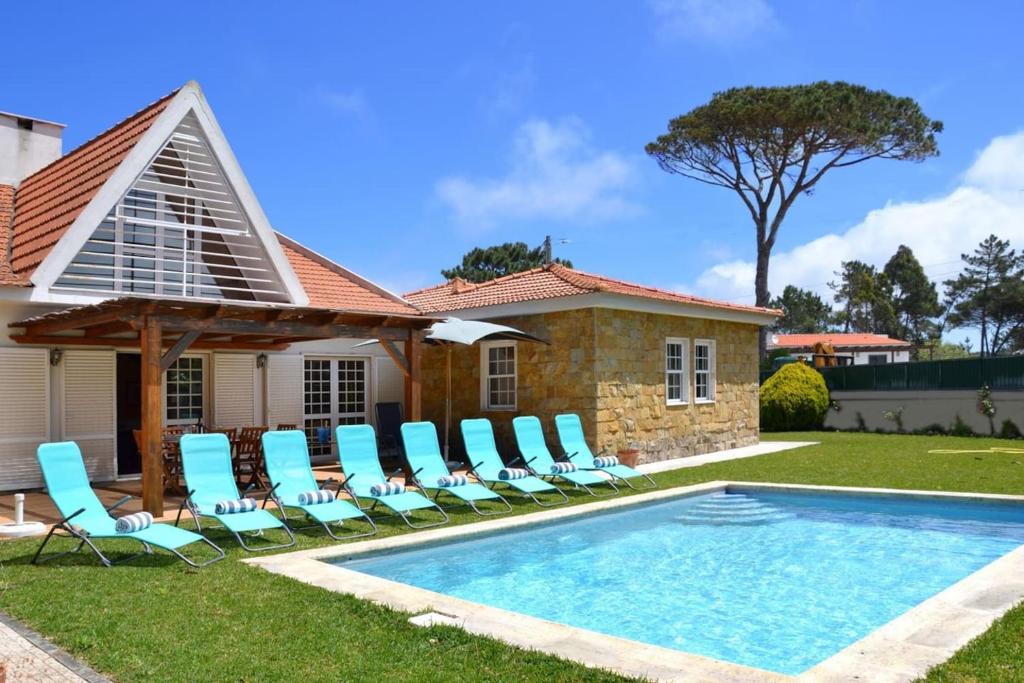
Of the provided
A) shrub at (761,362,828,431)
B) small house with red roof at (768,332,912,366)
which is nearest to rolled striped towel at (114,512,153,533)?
shrub at (761,362,828,431)

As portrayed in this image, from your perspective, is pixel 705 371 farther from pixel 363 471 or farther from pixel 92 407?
pixel 92 407

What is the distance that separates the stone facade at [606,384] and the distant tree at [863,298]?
60320 mm

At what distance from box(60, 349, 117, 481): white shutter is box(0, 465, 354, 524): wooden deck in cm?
45

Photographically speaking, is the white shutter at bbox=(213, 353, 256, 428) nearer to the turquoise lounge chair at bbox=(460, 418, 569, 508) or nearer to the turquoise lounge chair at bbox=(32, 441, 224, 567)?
the turquoise lounge chair at bbox=(460, 418, 569, 508)

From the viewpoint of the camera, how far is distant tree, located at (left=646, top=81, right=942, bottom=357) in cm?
3138

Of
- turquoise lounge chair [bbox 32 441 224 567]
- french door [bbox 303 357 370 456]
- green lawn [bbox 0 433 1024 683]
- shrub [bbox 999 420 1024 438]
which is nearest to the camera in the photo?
green lawn [bbox 0 433 1024 683]

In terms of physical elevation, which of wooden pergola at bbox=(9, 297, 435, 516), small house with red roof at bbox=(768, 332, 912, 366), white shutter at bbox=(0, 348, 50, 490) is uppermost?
small house with red roof at bbox=(768, 332, 912, 366)

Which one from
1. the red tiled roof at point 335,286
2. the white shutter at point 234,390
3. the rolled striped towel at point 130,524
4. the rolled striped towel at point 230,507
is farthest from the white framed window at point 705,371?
the rolled striped towel at point 130,524

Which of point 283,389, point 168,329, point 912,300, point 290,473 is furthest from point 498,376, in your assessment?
point 912,300

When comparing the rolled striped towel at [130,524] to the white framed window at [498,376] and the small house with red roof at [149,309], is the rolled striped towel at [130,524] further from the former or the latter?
the white framed window at [498,376]

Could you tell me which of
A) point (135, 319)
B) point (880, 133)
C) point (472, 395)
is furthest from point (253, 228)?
point (880, 133)

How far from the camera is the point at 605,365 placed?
54.4 feet

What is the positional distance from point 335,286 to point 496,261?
38937 millimetres

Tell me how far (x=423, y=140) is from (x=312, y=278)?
7237mm
